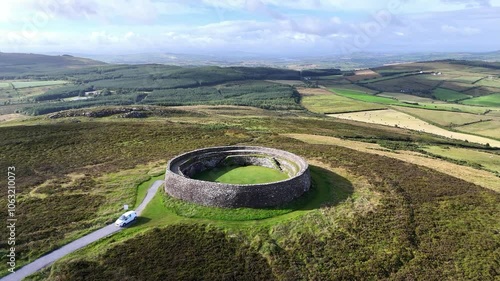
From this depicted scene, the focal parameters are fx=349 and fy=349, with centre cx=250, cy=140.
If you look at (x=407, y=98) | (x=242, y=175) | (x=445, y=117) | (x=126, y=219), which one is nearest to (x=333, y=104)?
(x=445, y=117)

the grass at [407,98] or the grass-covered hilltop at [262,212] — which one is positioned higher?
the grass at [407,98]

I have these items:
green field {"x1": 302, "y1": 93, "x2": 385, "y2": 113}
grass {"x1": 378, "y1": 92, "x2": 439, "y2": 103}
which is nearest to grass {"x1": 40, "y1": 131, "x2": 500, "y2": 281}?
green field {"x1": 302, "y1": 93, "x2": 385, "y2": 113}

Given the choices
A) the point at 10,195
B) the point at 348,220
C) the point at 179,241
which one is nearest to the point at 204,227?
the point at 179,241

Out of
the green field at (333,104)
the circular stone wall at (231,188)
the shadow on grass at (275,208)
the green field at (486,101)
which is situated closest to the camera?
the shadow on grass at (275,208)

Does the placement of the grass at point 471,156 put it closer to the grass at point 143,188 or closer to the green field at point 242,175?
the green field at point 242,175

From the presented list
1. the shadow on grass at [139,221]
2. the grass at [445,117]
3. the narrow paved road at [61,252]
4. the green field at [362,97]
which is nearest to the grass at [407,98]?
the green field at [362,97]

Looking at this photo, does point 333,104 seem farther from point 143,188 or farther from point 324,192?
point 143,188
